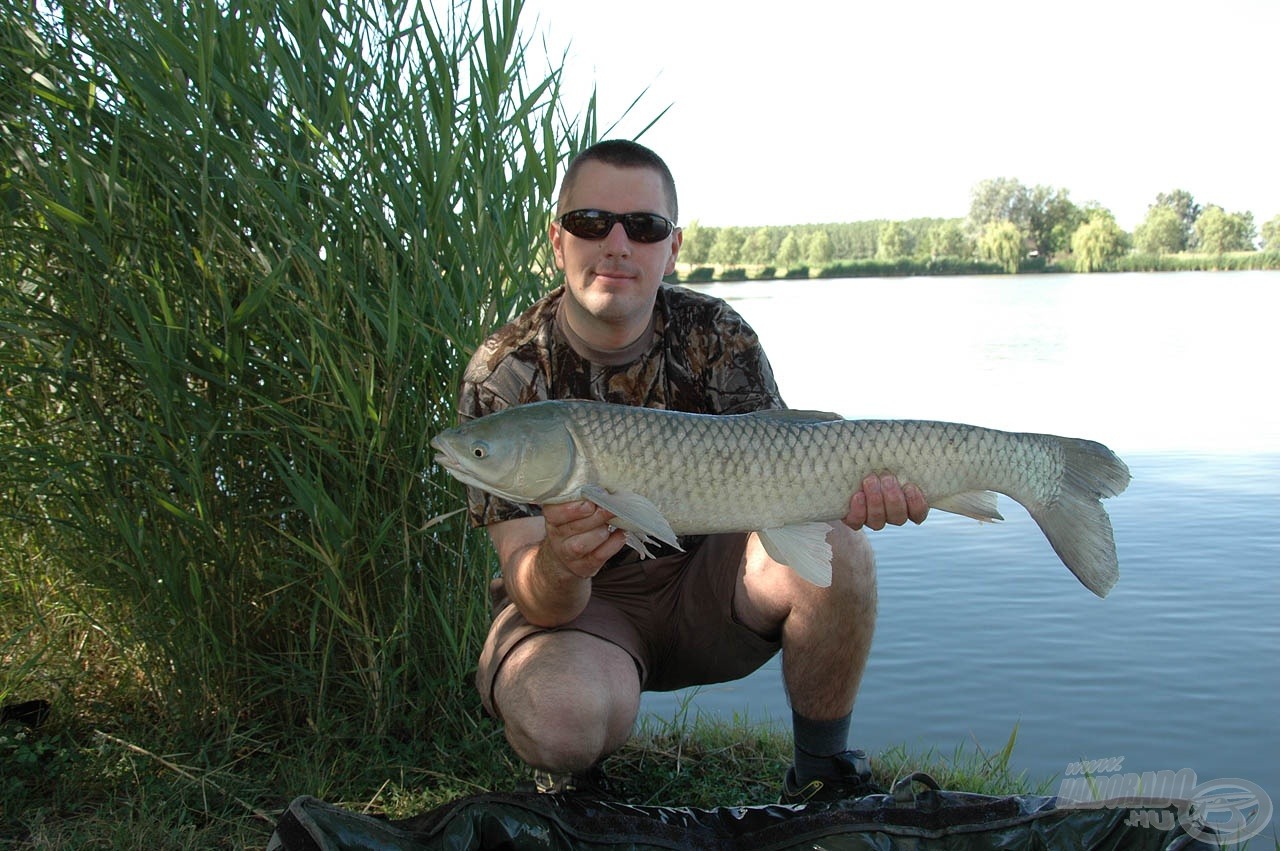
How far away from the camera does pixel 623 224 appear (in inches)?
103

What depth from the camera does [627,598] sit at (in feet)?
8.92

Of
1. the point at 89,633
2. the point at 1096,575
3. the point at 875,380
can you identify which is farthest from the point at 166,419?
the point at 875,380

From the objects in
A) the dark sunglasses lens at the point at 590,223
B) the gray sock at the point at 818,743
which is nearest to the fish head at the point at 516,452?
the dark sunglasses lens at the point at 590,223

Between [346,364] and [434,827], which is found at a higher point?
[346,364]

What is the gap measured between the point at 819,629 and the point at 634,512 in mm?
654

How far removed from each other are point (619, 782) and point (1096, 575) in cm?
124

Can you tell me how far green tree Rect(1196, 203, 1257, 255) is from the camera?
142 feet

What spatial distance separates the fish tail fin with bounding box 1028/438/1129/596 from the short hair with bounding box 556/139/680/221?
1.10 metres

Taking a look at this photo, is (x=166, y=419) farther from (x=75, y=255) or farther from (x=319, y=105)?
(x=319, y=105)

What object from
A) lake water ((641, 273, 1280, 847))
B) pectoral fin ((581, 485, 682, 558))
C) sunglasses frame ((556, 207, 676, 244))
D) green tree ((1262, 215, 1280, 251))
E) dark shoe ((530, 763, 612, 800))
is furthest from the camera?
green tree ((1262, 215, 1280, 251))

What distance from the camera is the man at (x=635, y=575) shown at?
238 cm

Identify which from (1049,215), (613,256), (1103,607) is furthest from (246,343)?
(1049,215)

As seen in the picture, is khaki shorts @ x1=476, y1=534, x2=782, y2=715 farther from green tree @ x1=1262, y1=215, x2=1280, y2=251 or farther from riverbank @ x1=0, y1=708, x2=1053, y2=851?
green tree @ x1=1262, y1=215, x2=1280, y2=251

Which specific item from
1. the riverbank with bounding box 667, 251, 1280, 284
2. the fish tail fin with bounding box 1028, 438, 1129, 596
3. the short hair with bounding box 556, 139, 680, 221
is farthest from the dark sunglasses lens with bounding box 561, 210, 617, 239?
the riverbank with bounding box 667, 251, 1280, 284
